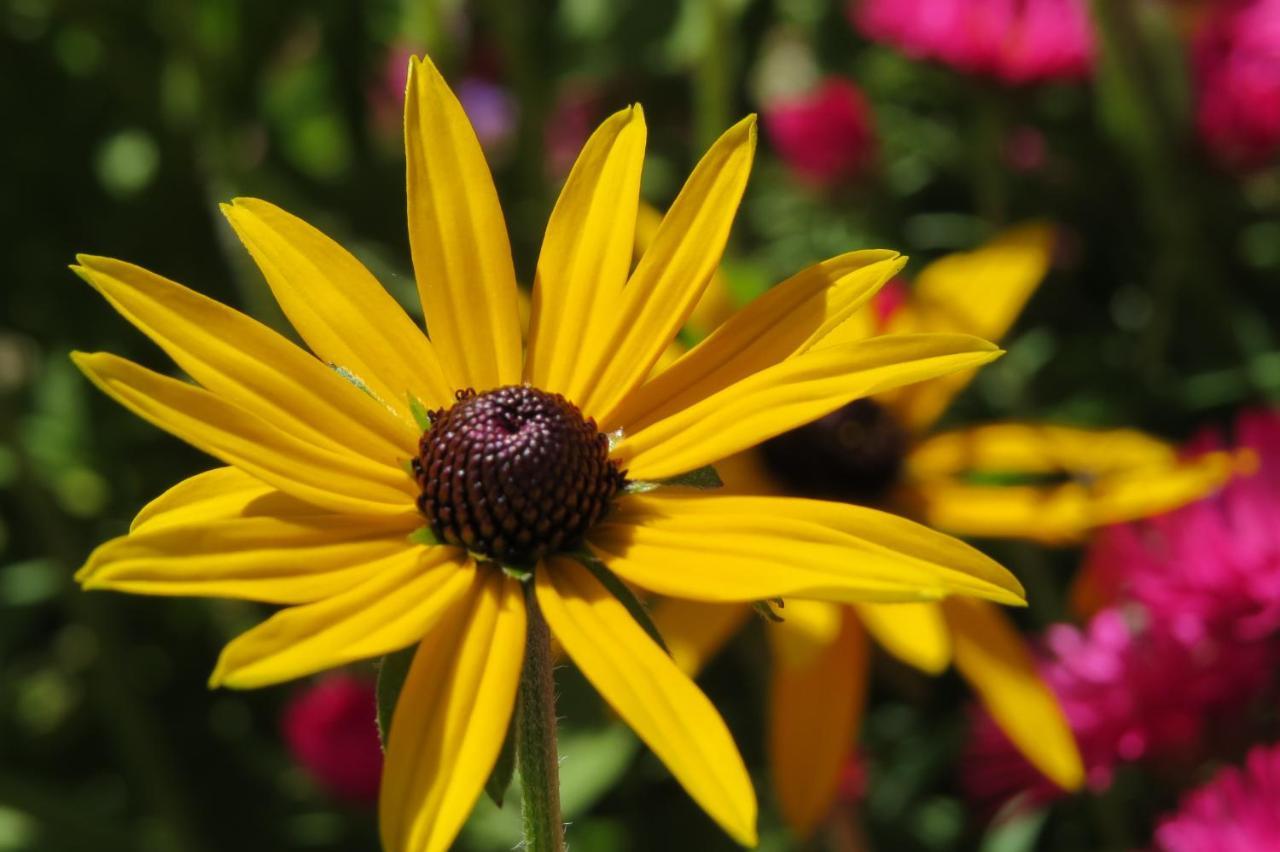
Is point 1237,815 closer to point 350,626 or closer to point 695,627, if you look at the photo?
point 695,627

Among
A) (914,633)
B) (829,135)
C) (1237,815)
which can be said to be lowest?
(1237,815)

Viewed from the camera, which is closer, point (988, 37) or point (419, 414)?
point (419, 414)

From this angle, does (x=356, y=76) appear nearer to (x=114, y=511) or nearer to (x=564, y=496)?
(x=114, y=511)

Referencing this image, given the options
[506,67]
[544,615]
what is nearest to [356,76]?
[506,67]

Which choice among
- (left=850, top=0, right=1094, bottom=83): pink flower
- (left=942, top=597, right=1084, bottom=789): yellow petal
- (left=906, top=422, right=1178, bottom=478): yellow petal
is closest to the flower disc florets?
(left=942, top=597, right=1084, bottom=789): yellow petal

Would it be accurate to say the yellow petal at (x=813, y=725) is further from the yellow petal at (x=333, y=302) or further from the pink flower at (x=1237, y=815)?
the yellow petal at (x=333, y=302)

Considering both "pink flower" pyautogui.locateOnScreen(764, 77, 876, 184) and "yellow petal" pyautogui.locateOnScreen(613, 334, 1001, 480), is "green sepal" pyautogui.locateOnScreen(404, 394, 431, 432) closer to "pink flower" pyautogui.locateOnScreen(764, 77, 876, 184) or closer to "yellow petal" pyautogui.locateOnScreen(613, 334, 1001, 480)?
"yellow petal" pyautogui.locateOnScreen(613, 334, 1001, 480)

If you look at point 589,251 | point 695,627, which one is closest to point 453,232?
point 589,251
